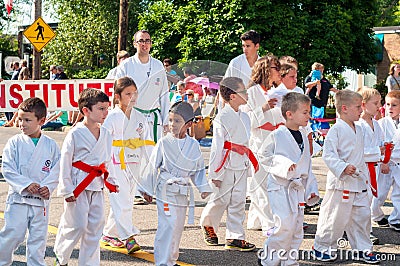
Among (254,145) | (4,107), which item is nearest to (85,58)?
(4,107)

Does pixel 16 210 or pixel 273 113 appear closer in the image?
pixel 16 210

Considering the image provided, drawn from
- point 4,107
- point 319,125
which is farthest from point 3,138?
point 4,107

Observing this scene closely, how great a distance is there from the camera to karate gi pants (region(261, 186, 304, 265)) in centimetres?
623

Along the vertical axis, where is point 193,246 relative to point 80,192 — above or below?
below

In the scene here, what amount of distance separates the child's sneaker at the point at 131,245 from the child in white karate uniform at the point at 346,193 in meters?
1.78

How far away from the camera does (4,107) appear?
31.5 feet

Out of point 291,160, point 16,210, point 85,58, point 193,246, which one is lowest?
point 193,246

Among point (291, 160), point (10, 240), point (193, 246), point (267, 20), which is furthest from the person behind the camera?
point (267, 20)

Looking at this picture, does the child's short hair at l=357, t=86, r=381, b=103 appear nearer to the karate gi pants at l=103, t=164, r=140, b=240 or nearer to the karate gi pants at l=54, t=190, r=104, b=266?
the karate gi pants at l=103, t=164, r=140, b=240

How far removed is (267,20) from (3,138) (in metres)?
14.7

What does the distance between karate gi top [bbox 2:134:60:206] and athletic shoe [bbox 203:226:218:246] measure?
206 centimetres

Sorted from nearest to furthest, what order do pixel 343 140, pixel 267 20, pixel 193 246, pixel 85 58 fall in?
1. pixel 343 140
2. pixel 193 246
3. pixel 267 20
4. pixel 85 58

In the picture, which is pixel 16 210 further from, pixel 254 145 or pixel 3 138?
pixel 3 138

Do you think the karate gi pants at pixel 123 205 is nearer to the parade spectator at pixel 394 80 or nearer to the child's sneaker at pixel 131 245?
the child's sneaker at pixel 131 245
